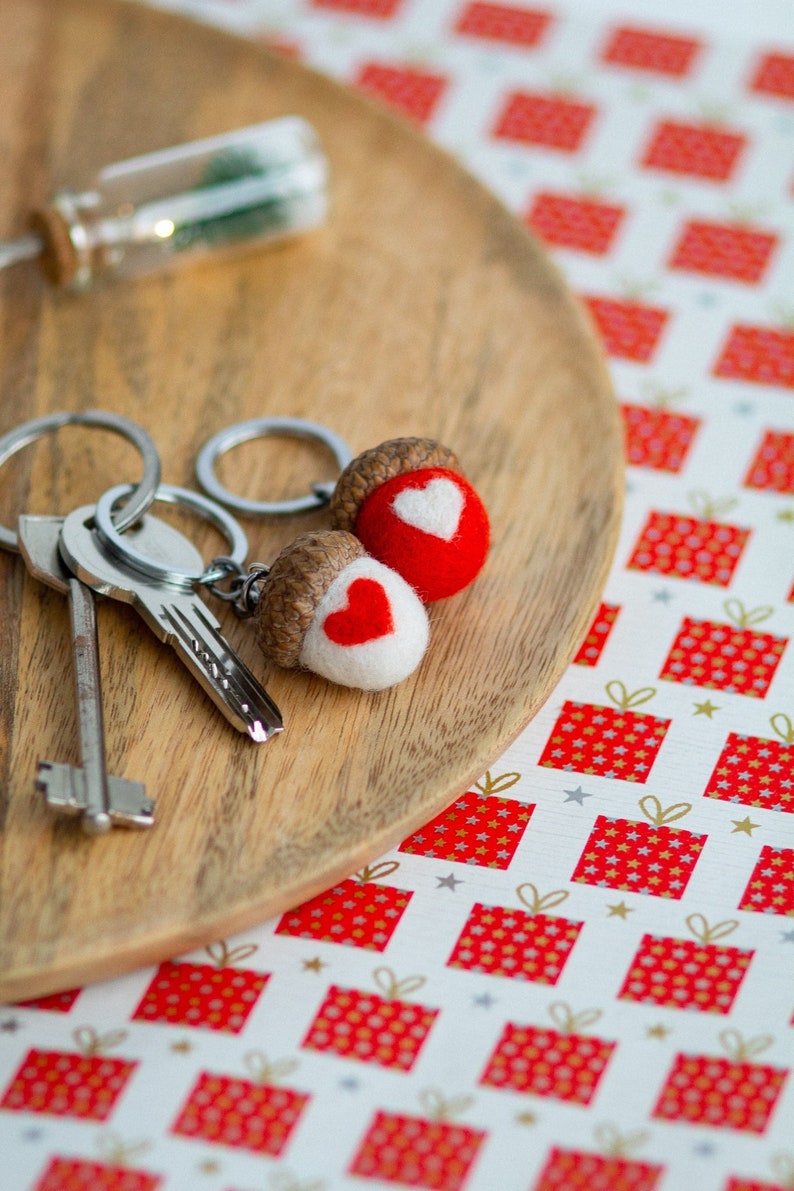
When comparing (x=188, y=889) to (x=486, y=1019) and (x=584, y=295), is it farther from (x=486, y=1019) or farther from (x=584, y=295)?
(x=584, y=295)

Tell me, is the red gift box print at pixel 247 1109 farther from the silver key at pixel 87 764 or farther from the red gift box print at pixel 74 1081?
the silver key at pixel 87 764

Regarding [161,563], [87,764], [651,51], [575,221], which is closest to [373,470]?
[161,563]

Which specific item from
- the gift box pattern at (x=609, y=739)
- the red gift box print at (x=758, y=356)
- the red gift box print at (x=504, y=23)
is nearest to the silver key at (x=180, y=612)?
the gift box pattern at (x=609, y=739)

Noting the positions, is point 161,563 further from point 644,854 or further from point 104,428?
point 644,854

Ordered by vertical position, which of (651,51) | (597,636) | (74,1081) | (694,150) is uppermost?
(651,51)

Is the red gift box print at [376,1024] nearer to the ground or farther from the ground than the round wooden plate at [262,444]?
nearer to the ground

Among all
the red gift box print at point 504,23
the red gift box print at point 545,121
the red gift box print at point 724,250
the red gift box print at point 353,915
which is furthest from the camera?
the red gift box print at point 504,23

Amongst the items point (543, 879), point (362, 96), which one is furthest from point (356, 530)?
point (362, 96)
